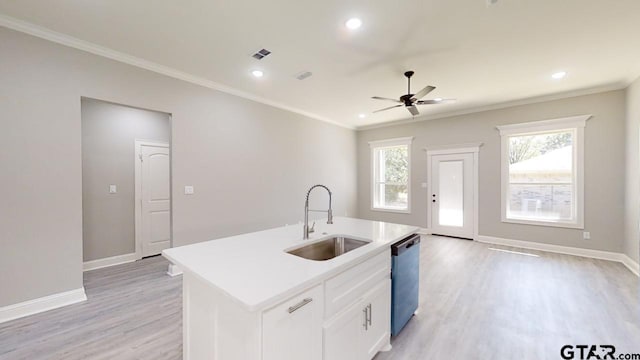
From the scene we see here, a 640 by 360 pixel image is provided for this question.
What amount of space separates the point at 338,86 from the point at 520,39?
2.36m

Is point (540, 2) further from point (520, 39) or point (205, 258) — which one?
point (205, 258)

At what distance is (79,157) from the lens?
9.18 feet

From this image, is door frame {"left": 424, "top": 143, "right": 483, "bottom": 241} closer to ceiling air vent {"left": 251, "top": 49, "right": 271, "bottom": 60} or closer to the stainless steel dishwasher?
the stainless steel dishwasher

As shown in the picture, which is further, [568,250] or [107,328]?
[568,250]

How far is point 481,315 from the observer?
2.46 metres

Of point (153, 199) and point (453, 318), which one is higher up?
point (153, 199)

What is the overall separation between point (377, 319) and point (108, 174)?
176 inches

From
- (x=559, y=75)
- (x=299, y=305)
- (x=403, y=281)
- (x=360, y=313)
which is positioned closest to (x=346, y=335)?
(x=360, y=313)

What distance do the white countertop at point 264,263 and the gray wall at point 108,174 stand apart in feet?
9.63

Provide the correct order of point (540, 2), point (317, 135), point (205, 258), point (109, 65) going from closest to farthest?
point (205, 258) < point (540, 2) < point (109, 65) < point (317, 135)

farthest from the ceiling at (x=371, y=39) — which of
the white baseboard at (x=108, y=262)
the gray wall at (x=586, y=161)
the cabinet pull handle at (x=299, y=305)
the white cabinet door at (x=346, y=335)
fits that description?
the white baseboard at (x=108, y=262)

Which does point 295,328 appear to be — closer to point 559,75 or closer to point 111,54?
point 111,54

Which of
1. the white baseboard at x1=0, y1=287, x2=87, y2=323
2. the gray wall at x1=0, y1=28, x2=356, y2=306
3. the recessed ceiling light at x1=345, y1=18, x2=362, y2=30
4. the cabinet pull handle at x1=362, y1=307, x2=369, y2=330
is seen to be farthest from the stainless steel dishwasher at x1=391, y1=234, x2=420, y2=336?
the white baseboard at x1=0, y1=287, x2=87, y2=323

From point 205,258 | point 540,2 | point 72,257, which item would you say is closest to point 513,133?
point 540,2
